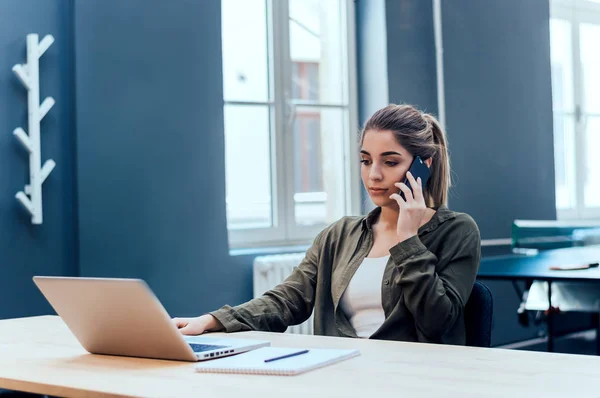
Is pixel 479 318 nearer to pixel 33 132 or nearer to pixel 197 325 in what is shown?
pixel 197 325

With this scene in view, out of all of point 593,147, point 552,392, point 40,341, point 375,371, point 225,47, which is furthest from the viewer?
point 593,147

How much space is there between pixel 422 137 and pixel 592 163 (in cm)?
488

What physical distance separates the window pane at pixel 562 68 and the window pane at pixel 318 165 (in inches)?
95.0

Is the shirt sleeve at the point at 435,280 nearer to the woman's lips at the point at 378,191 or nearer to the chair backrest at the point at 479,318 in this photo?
the chair backrest at the point at 479,318

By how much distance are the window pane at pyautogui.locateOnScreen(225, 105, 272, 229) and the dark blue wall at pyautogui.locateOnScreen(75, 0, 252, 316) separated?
1.04ft

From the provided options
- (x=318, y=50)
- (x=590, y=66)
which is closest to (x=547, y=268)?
(x=318, y=50)

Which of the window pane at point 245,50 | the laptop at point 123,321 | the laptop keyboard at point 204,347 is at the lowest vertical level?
the laptop keyboard at point 204,347

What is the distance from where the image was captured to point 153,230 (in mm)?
3732

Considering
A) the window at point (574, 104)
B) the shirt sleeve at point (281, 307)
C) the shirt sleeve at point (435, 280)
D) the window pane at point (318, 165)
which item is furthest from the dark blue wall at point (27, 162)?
the window at point (574, 104)

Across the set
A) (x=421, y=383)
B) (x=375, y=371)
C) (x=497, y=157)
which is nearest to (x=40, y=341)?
(x=375, y=371)

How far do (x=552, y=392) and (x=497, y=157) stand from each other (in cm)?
407

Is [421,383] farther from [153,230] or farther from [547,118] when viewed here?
[547,118]

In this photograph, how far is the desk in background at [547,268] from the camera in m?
3.19

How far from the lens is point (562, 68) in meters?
6.43
